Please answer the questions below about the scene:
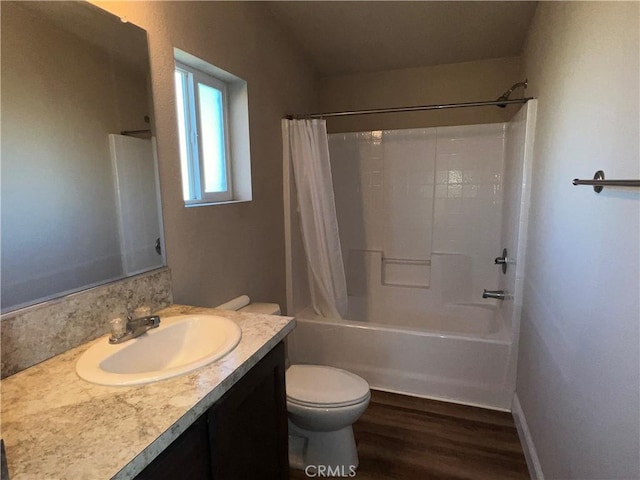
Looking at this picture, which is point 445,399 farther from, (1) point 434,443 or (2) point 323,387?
(2) point 323,387

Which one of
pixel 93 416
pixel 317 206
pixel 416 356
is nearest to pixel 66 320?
pixel 93 416

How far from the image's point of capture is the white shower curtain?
2352mm

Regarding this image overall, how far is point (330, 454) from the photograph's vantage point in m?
1.69

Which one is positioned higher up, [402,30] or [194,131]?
[402,30]

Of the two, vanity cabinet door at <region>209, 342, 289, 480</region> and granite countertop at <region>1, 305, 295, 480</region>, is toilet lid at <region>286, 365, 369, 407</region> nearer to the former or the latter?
vanity cabinet door at <region>209, 342, 289, 480</region>

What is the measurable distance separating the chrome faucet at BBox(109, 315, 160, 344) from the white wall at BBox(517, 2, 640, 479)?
1330mm

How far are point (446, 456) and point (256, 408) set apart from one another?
47.1 inches

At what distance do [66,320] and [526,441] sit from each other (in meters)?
2.03

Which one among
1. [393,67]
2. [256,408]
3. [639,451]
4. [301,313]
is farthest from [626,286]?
[393,67]

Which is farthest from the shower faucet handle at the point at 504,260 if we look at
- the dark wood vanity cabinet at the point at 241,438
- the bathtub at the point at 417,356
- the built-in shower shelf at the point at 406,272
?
the dark wood vanity cabinet at the point at 241,438

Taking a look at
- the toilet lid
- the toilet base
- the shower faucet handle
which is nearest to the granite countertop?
the toilet lid

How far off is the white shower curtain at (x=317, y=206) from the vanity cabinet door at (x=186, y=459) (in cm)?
162

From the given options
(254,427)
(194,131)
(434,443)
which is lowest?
(434,443)

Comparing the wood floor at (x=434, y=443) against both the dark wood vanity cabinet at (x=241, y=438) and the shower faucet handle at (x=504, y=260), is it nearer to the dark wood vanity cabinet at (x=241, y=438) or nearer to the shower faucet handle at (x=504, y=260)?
the dark wood vanity cabinet at (x=241, y=438)
